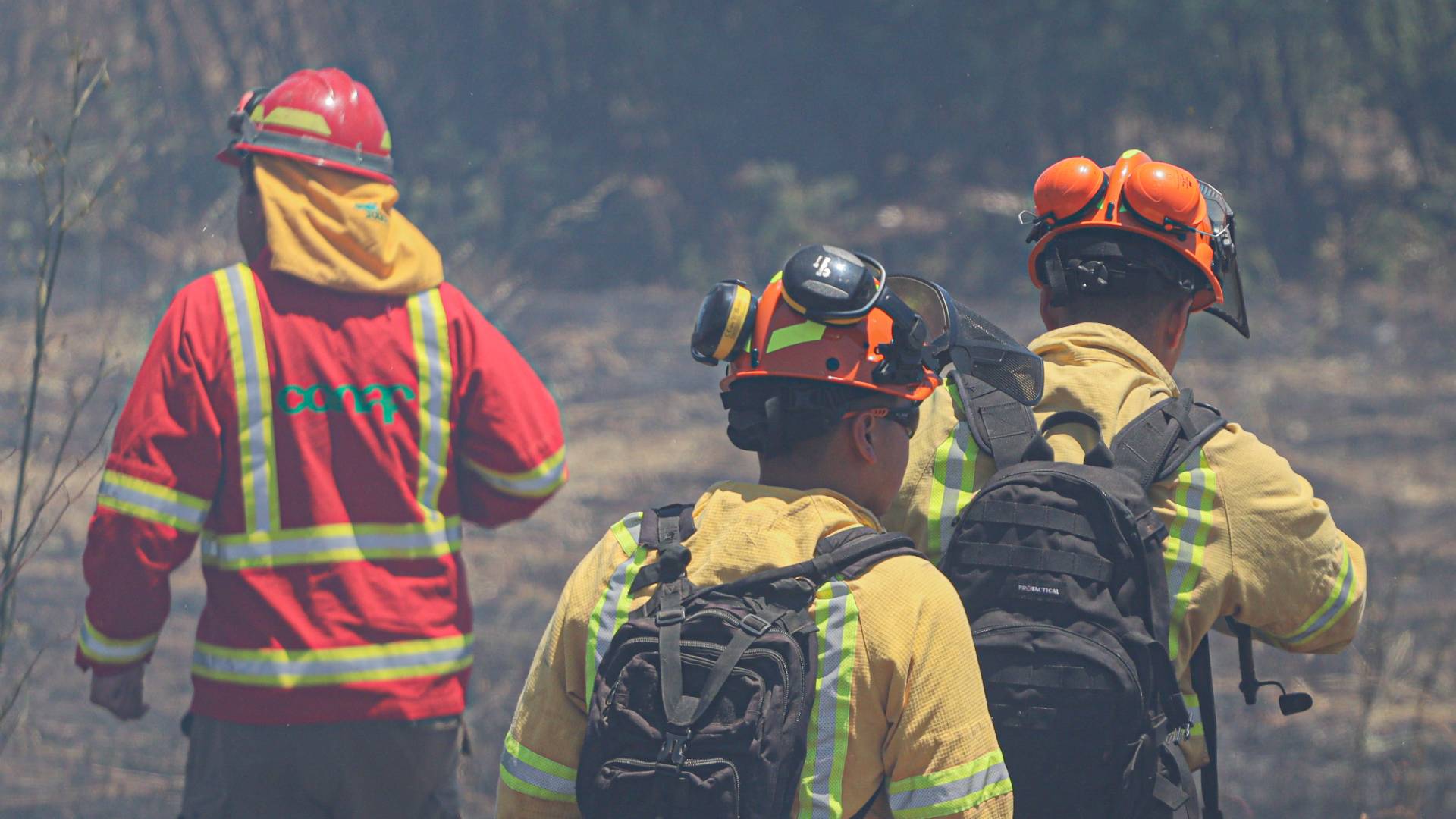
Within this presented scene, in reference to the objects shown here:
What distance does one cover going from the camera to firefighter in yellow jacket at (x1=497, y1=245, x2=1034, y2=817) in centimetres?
188

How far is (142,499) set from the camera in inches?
125

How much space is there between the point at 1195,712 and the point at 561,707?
1017 millimetres

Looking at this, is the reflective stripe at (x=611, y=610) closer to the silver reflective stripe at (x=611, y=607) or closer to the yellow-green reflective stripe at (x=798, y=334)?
the silver reflective stripe at (x=611, y=607)

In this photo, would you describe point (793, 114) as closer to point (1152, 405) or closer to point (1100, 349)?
point (1100, 349)

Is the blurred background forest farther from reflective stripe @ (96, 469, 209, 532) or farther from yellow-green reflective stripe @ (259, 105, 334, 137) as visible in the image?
reflective stripe @ (96, 469, 209, 532)

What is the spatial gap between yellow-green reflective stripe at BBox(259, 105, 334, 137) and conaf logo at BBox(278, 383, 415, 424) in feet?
1.84

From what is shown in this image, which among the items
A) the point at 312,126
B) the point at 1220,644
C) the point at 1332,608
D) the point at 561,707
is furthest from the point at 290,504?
the point at 1220,644

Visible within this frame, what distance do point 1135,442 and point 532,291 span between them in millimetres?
8818

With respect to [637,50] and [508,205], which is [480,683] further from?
[637,50]

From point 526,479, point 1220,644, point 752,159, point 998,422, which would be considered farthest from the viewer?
point 752,159

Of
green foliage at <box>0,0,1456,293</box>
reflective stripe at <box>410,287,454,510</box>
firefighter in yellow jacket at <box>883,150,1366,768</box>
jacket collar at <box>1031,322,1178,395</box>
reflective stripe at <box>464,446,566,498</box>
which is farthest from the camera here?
green foliage at <box>0,0,1456,293</box>

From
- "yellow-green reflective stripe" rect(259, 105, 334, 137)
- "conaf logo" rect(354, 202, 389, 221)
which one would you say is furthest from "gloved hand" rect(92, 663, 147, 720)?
"yellow-green reflective stripe" rect(259, 105, 334, 137)

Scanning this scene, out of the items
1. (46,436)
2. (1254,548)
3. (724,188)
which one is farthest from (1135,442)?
(724,188)

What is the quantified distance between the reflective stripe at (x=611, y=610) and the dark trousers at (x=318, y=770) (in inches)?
57.5
